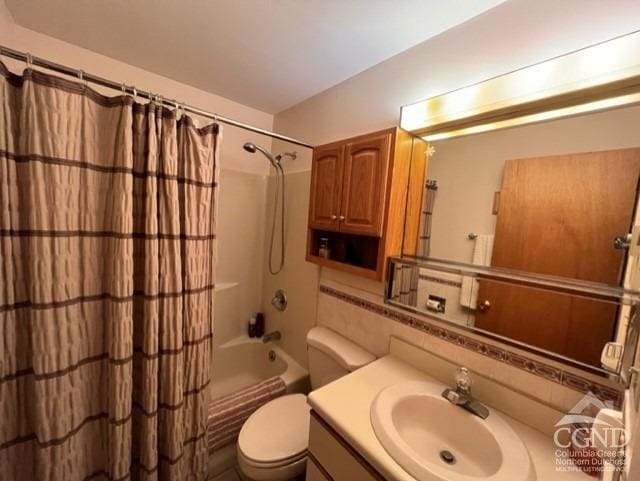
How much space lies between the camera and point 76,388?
0.94m

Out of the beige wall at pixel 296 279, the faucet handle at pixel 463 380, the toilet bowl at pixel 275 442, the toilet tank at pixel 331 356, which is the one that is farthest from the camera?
the beige wall at pixel 296 279

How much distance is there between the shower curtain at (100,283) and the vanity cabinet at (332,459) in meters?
0.61

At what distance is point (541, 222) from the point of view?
2.83 feet

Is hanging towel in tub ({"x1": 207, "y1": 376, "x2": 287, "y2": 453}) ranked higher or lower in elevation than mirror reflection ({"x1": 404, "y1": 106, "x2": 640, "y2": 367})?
lower

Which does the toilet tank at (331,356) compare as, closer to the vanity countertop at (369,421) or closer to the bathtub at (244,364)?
the vanity countertop at (369,421)

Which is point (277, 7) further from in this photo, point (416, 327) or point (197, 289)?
point (416, 327)

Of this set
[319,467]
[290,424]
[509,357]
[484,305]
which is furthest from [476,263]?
[290,424]

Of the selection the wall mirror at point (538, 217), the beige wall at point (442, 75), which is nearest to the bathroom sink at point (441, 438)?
the beige wall at point (442, 75)

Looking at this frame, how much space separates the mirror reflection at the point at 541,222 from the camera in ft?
2.46

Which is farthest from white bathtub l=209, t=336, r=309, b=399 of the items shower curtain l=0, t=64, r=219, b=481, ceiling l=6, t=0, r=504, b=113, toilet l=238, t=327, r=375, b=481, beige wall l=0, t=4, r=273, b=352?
ceiling l=6, t=0, r=504, b=113

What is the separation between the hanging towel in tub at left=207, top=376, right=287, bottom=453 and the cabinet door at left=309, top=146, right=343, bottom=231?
3.33 ft

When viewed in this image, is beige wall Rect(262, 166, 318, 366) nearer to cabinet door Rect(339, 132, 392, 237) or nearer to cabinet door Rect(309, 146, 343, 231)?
cabinet door Rect(309, 146, 343, 231)

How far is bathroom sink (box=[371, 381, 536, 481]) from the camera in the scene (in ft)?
2.17

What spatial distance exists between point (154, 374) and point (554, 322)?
1.50 metres
